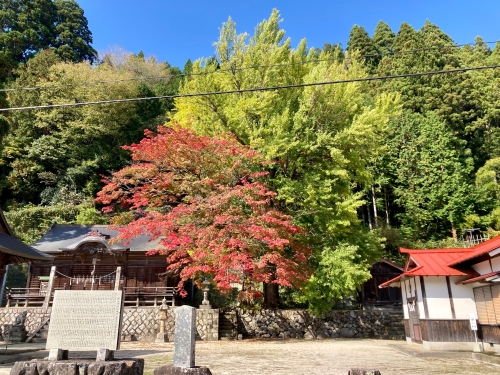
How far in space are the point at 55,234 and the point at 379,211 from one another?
2508cm

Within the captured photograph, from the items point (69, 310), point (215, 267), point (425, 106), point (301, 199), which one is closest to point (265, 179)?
point (301, 199)

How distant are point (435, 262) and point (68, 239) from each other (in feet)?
65.1

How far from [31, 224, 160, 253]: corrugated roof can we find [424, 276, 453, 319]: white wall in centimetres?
1377

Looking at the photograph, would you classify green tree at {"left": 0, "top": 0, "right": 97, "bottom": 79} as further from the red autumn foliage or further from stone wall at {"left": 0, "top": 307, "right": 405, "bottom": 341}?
stone wall at {"left": 0, "top": 307, "right": 405, "bottom": 341}

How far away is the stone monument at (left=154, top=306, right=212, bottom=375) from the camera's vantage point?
559 cm

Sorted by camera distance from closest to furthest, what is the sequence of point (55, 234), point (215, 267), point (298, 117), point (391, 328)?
1. point (215, 267)
2. point (298, 117)
3. point (391, 328)
4. point (55, 234)

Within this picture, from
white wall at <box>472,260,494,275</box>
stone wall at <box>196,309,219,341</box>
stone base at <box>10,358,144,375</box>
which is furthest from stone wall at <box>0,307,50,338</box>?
white wall at <box>472,260,494,275</box>

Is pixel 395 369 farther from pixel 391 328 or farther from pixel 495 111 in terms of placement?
pixel 495 111

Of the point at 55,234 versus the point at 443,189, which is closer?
the point at 55,234

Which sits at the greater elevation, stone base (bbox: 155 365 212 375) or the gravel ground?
stone base (bbox: 155 365 212 375)

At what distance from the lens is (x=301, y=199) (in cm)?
1516

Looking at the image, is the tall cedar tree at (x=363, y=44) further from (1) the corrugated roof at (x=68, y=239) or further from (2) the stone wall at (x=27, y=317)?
(2) the stone wall at (x=27, y=317)

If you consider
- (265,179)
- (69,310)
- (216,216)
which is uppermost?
(265,179)

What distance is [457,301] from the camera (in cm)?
1127
